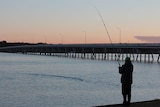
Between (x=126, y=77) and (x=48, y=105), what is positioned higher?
(x=126, y=77)

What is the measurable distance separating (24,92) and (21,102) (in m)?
7.08

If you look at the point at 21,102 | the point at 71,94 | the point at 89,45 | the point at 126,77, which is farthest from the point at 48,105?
the point at 89,45

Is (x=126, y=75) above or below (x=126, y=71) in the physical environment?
below

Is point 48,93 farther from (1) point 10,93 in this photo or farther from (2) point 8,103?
(2) point 8,103

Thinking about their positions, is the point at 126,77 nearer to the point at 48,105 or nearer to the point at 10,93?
the point at 48,105

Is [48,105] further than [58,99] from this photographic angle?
No

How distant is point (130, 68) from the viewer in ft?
59.7

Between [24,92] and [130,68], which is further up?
[130,68]

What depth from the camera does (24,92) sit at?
3822 centimetres

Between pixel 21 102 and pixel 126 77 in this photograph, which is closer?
pixel 126 77

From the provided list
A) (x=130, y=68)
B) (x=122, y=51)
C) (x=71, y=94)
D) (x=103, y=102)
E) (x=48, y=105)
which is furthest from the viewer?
(x=122, y=51)

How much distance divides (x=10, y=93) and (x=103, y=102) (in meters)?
9.03

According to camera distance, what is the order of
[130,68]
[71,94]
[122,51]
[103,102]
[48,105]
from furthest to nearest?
[122,51] → [71,94] → [103,102] → [48,105] → [130,68]

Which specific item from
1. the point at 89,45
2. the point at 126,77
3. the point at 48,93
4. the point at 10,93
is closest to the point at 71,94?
the point at 48,93
